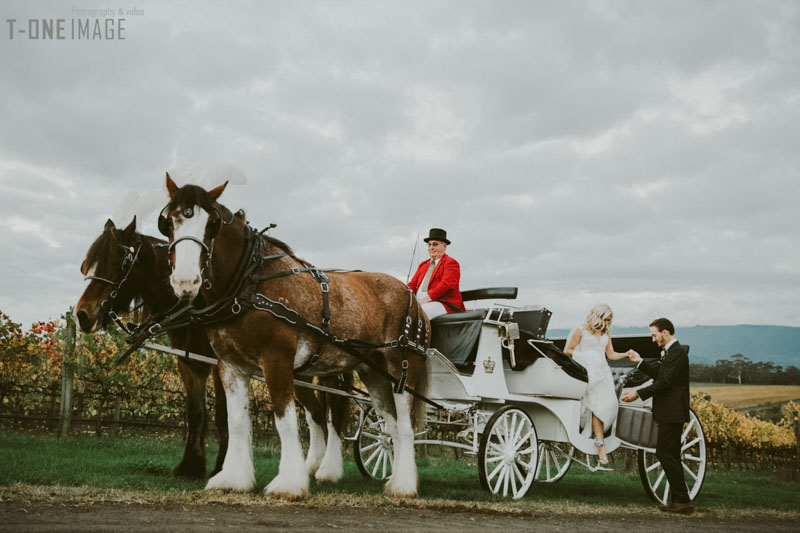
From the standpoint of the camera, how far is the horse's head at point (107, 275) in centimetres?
547

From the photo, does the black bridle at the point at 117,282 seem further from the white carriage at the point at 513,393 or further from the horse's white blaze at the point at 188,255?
the white carriage at the point at 513,393

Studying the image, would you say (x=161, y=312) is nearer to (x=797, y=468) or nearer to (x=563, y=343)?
(x=563, y=343)

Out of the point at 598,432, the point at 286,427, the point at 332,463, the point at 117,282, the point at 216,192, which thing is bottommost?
the point at 332,463

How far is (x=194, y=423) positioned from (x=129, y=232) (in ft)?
6.21

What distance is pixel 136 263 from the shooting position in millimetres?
5848

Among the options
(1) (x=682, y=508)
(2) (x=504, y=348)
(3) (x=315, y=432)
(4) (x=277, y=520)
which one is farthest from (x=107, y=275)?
(1) (x=682, y=508)

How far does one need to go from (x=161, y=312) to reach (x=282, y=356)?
1.45 metres

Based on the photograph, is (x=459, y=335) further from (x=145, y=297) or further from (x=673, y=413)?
(x=145, y=297)

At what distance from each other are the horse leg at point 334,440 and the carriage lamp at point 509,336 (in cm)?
174

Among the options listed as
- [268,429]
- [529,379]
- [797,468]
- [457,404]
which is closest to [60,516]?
[457,404]

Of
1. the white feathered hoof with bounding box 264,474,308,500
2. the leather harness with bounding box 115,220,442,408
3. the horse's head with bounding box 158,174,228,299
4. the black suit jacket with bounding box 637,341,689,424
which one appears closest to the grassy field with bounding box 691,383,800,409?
the black suit jacket with bounding box 637,341,689,424

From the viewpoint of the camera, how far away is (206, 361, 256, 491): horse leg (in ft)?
17.4

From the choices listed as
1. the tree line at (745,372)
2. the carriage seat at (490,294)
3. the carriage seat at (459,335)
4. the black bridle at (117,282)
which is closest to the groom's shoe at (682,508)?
the carriage seat at (459,335)

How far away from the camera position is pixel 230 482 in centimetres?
530
